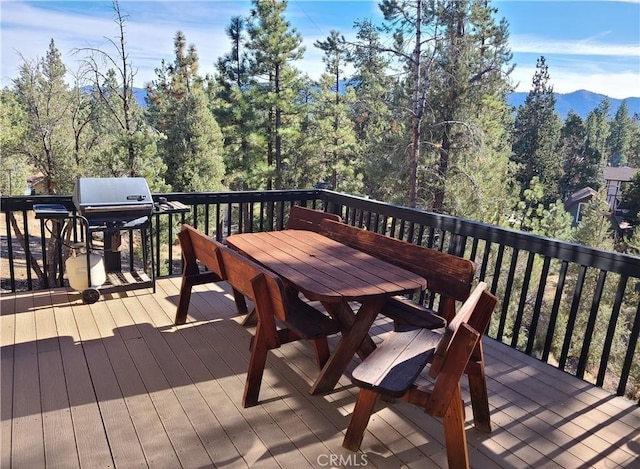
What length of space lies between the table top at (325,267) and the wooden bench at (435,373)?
0.93ft

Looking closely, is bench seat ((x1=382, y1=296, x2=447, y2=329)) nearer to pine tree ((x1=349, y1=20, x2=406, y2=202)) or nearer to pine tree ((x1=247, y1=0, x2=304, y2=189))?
pine tree ((x1=349, y1=20, x2=406, y2=202))

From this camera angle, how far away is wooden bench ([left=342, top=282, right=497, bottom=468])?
1573 millimetres

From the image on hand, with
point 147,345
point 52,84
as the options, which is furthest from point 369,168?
point 147,345

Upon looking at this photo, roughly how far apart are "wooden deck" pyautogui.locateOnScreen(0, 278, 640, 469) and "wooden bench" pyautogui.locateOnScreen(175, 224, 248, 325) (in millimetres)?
201

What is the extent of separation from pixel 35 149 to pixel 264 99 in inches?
297

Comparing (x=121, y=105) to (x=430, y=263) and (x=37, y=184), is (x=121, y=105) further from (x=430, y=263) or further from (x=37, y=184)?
(x=430, y=263)

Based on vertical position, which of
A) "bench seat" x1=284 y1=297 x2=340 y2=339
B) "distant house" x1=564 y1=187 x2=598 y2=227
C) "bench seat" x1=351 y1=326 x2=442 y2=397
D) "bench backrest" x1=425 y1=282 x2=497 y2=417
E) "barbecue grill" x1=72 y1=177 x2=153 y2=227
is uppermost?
"barbecue grill" x1=72 y1=177 x2=153 y2=227

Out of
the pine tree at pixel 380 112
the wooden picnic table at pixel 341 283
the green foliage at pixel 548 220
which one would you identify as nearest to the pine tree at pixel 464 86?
the pine tree at pixel 380 112

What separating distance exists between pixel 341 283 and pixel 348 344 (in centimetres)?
32

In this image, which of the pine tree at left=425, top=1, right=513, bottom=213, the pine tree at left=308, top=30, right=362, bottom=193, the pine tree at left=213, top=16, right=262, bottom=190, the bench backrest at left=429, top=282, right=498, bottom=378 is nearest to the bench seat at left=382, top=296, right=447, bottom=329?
the bench backrest at left=429, top=282, right=498, bottom=378

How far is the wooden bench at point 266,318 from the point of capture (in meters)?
2.03

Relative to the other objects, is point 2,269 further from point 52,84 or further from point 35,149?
point 52,84

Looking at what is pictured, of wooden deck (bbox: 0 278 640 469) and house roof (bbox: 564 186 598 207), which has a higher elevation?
wooden deck (bbox: 0 278 640 469)

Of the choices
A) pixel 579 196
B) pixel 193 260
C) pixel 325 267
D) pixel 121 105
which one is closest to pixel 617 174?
pixel 579 196
